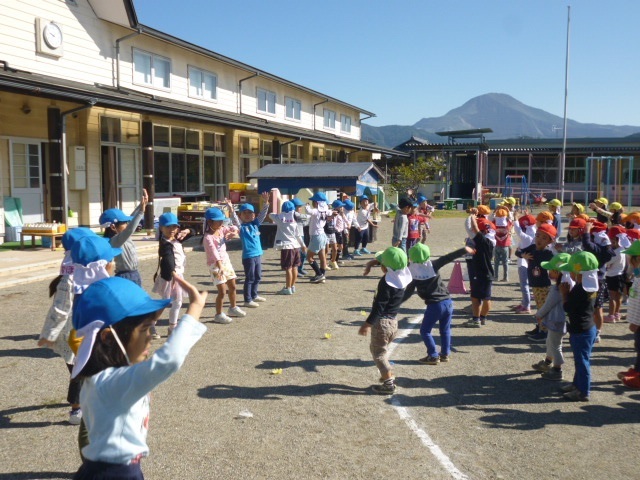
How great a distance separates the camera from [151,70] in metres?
22.0

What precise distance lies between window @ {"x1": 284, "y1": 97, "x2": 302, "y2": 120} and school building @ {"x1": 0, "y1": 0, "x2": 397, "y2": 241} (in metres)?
4.34

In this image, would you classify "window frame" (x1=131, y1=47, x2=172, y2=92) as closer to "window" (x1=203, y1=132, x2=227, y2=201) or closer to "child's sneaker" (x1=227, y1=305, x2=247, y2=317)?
"window" (x1=203, y1=132, x2=227, y2=201)

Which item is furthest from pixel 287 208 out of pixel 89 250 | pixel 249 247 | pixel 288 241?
pixel 89 250

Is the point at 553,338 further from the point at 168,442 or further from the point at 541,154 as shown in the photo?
the point at 541,154

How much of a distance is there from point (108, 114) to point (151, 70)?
3.54 m

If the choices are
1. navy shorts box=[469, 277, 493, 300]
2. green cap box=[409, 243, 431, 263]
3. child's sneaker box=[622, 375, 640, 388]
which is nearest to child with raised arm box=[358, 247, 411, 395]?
green cap box=[409, 243, 431, 263]

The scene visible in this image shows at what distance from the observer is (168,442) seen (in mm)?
4801

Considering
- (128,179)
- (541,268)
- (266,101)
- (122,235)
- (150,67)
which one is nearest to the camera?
(122,235)

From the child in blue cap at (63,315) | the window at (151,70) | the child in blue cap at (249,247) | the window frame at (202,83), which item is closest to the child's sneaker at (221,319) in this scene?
the child in blue cap at (249,247)

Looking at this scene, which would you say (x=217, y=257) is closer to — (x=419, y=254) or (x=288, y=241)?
(x=288, y=241)

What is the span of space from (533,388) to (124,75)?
18.6m

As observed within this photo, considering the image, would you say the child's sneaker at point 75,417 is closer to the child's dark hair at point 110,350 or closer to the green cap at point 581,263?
the child's dark hair at point 110,350

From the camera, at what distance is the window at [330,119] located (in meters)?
38.7

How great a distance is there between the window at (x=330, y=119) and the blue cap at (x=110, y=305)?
3688 centimetres
